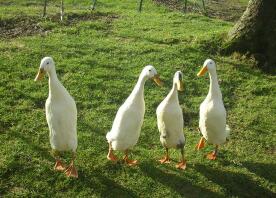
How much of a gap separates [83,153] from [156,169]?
1.35 metres

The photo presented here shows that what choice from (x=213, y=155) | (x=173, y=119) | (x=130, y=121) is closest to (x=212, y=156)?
(x=213, y=155)

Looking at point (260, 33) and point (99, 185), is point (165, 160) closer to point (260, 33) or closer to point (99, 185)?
→ point (99, 185)

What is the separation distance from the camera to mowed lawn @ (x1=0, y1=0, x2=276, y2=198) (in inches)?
278

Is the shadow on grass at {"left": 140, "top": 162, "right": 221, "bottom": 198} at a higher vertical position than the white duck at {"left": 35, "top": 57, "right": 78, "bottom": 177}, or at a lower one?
lower

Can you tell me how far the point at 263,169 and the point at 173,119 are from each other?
75.4 inches

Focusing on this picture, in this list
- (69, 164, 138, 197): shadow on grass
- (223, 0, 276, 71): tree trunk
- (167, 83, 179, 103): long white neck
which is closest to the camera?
(69, 164, 138, 197): shadow on grass

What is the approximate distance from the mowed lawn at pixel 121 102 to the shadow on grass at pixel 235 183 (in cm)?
2

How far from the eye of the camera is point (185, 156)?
785 cm

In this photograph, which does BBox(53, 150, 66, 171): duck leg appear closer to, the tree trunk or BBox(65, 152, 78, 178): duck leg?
BBox(65, 152, 78, 178): duck leg

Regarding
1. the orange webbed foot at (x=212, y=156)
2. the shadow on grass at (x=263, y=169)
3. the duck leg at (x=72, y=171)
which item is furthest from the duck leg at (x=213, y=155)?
the duck leg at (x=72, y=171)

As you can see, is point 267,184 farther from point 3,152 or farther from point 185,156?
point 3,152

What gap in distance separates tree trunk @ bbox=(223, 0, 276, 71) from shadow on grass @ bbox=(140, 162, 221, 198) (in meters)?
5.30

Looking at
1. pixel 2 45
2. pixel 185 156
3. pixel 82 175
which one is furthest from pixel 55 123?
Result: pixel 2 45

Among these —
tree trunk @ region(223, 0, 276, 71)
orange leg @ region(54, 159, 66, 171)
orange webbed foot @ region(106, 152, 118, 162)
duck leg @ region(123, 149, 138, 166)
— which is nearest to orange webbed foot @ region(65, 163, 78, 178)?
orange leg @ region(54, 159, 66, 171)
